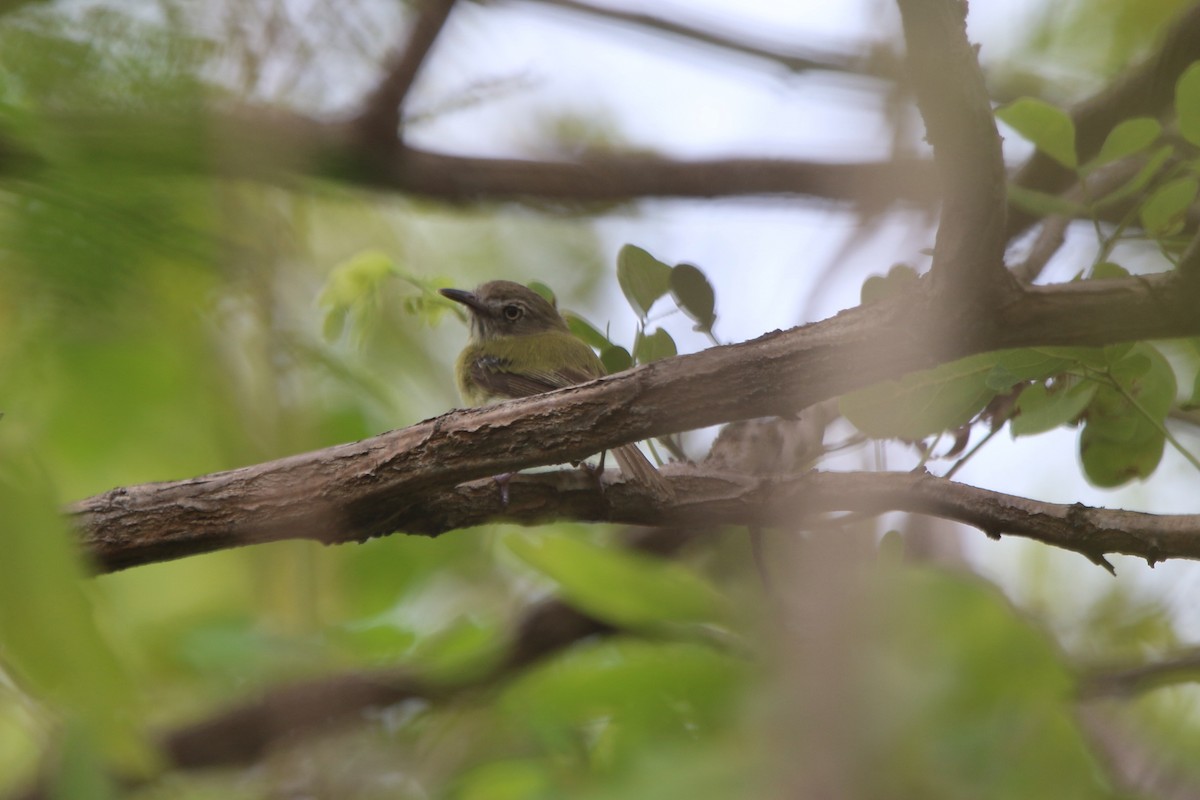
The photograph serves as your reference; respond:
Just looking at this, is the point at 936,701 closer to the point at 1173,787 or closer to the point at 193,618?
the point at 1173,787

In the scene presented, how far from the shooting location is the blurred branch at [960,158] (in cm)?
168

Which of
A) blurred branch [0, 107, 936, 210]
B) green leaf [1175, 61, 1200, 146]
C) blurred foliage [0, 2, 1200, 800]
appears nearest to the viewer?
blurred foliage [0, 2, 1200, 800]

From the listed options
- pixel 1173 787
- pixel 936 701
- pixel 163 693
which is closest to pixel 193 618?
pixel 163 693

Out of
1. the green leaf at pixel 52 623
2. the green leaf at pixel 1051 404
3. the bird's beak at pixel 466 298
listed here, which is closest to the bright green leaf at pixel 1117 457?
the green leaf at pixel 1051 404

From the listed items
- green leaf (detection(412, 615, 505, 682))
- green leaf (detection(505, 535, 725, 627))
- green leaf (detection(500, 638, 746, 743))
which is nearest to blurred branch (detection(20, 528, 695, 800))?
green leaf (detection(412, 615, 505, 682))

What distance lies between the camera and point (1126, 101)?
3777mm

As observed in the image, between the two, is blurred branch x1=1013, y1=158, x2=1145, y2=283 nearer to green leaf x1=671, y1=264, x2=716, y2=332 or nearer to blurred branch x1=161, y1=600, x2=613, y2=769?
green leaf x1=671, y1=264, x2=716, y2=332

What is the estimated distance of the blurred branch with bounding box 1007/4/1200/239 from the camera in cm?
353

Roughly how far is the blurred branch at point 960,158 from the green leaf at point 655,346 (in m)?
0.83

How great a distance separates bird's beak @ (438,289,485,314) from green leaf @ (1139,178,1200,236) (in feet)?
7.81

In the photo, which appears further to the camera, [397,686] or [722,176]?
[722,176]

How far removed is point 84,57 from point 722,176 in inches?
117

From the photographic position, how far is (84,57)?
2.31 m

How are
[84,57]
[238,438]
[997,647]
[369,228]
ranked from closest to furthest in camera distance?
[997,647] < [84,57] < [238,438] < [369,228]
